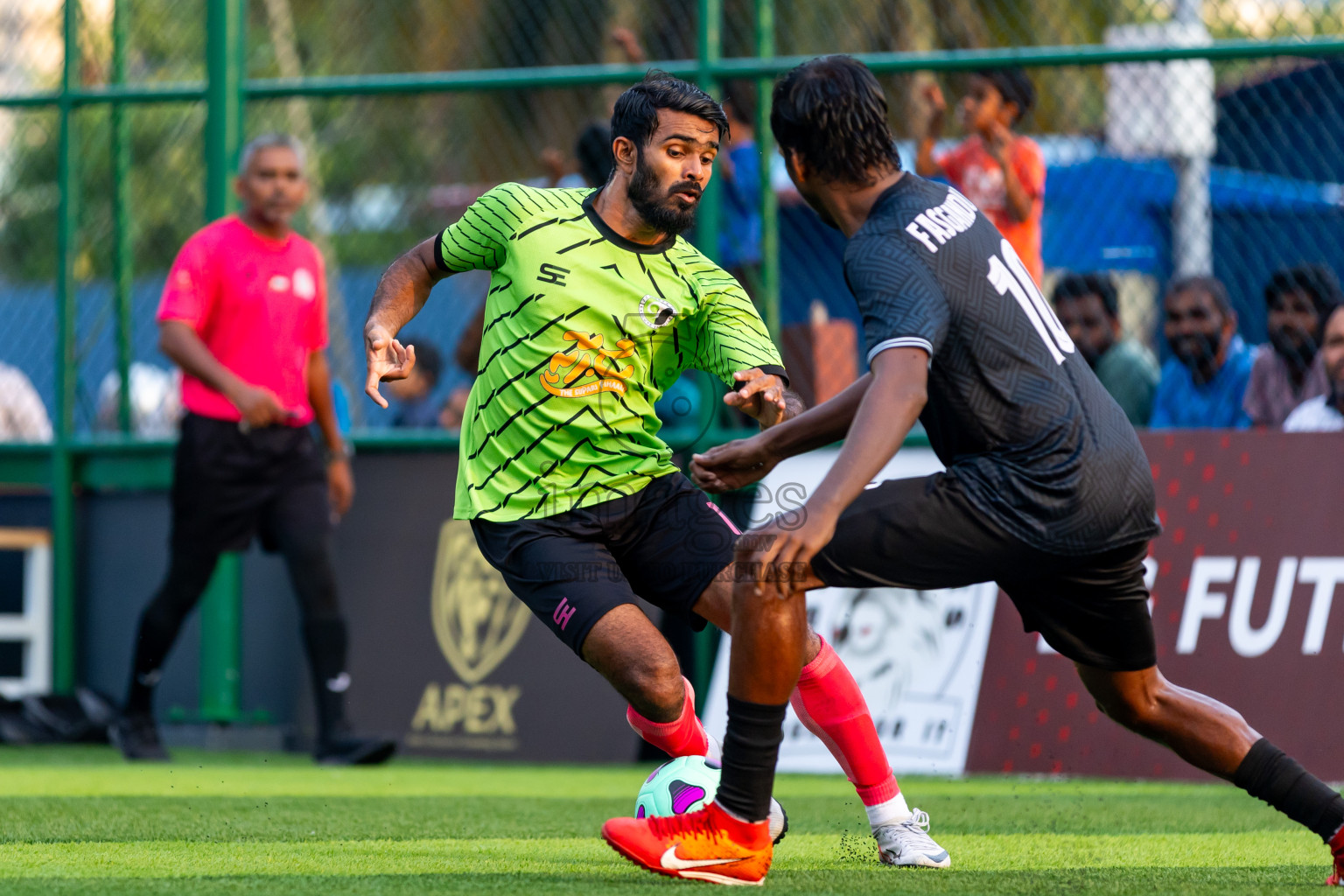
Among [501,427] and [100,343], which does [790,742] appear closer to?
[501,427]

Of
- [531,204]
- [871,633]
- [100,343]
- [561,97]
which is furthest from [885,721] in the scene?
[561,97]

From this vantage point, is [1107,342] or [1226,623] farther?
[1107,342]

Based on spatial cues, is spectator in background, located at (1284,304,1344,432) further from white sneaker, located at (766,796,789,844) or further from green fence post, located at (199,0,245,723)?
green fence post, located at (199,0,245,723)

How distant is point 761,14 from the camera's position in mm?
8031

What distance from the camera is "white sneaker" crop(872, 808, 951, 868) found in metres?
4.39

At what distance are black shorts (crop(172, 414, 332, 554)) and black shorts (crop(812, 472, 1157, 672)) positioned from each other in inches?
166

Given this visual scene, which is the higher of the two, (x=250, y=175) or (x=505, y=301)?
(x=250, y=175)

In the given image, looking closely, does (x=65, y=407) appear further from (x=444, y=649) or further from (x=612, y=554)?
(x=612, y=554)

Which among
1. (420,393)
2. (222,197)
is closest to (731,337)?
(222,197)

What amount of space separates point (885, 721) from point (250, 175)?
146 inches

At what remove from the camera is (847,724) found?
4551 mm

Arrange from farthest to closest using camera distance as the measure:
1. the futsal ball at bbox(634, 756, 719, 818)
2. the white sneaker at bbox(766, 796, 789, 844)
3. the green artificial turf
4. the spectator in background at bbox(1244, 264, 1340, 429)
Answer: the spectator in background at bbox(1244, 264, 1340, 429) < the futsal ball at bbox(634, 756, 719, 818) < the white sneaker at bbox(766, 796, 789, 844) < the green artificial turf

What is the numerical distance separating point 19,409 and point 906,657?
229 inches

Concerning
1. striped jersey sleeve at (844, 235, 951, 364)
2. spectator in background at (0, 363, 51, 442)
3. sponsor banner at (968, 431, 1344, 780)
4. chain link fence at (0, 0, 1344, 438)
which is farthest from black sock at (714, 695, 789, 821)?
spectator in background at (0, 363, 51, 442)
